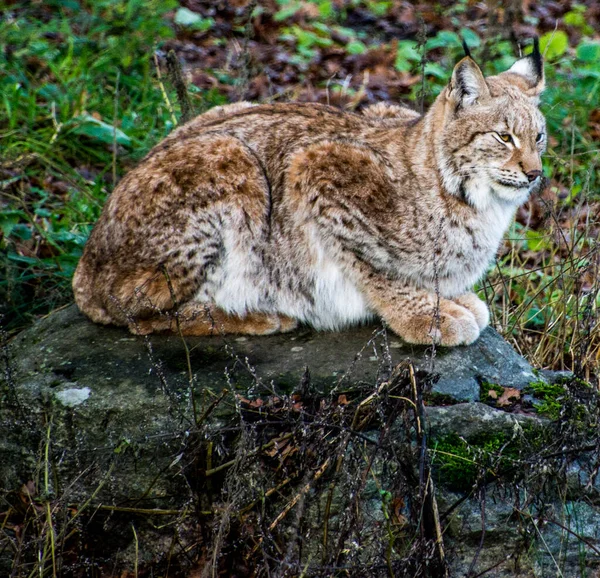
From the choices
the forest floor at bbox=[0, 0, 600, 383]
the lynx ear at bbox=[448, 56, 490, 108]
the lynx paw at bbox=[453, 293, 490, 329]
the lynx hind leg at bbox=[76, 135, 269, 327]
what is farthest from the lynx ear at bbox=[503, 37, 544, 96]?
the lynx hind leg at bbox=[76, 135, 269, 327]

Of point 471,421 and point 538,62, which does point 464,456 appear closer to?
point 471,421

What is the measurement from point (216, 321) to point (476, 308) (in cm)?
129

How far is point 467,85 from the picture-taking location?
13.1 ft

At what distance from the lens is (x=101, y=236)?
14.0 ft

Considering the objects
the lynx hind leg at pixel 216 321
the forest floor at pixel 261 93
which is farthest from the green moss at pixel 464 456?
the lynx hind leg at pixel 216 321

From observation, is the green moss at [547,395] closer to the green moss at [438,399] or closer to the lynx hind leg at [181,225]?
the green moss at [438,399]

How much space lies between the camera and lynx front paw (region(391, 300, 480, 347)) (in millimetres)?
3955

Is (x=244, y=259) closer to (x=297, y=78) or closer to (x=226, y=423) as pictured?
(x=226, y=423)

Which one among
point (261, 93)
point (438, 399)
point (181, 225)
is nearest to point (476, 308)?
point (438, 399)

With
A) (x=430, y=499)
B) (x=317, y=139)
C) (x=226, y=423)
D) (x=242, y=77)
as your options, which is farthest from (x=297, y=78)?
(x=430, y=499)

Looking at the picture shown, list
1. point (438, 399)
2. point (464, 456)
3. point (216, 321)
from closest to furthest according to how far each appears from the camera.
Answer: point (464, 456) → point (438, 399) → point (216, 321)

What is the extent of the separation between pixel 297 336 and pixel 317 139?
0.99 meters

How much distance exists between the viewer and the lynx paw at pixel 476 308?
418 centimetres

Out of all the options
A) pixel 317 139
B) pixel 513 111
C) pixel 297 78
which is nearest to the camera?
pixel 513 111
